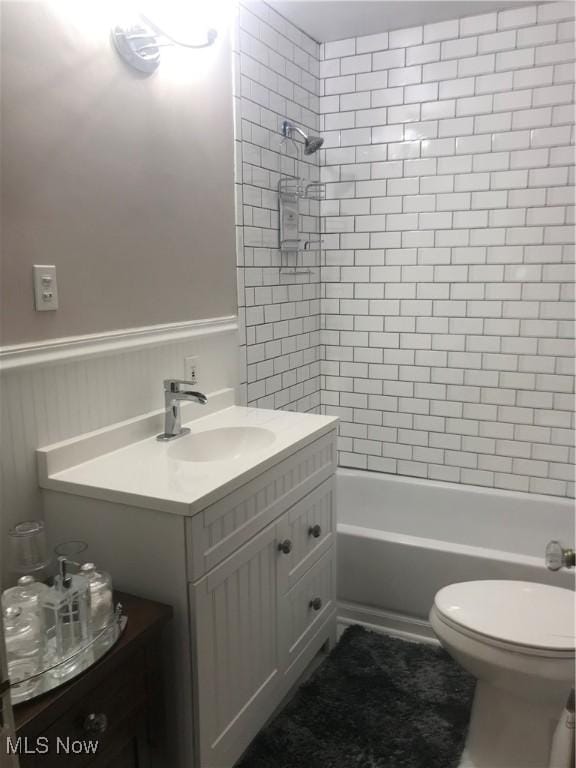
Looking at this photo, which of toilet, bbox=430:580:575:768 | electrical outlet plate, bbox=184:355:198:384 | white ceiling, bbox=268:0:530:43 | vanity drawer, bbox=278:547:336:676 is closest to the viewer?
toilet, bbox=430:580:575:768

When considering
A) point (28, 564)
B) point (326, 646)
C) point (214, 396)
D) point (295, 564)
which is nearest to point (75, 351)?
point (28, 564)

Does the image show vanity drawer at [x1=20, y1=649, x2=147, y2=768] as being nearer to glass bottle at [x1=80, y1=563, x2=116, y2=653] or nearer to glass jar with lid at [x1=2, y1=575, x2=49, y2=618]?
glass bottle at [x1=80, y1=563, x2=116, y2=653]

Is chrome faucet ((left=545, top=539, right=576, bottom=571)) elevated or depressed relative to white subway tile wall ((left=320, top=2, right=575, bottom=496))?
depressed

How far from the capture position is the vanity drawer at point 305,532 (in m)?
1.89

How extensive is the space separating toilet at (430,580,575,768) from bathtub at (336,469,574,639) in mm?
438

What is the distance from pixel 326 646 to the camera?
235cm

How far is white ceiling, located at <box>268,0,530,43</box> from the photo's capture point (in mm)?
2623

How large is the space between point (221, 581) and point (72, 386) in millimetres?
657

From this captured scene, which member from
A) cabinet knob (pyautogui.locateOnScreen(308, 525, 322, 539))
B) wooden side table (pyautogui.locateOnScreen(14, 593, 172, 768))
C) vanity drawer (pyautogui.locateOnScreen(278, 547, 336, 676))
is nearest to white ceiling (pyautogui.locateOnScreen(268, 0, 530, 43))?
cabinet knob (pyautogui.locateOnScreen(308, 525, 322, 539))

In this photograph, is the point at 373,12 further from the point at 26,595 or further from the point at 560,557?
the point at 26,595

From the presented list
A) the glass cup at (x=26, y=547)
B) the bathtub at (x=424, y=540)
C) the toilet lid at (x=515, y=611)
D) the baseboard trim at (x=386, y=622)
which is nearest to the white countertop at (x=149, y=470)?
the glass cup at (x=26, y=547)

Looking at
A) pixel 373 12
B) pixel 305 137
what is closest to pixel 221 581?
pixel 305 137

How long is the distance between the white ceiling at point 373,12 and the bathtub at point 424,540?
2.15 metres

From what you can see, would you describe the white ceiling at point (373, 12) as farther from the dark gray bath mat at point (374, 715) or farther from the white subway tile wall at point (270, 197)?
the dark gray bath mat at point (374, 715)
